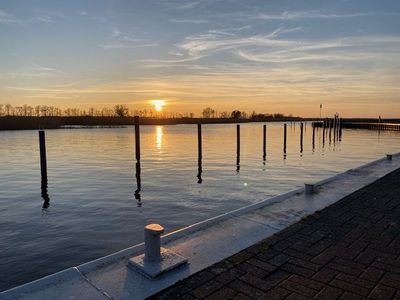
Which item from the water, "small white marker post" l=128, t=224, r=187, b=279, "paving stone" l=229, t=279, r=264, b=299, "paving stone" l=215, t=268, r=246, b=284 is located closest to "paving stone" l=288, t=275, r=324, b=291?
"paving stone" l=229, t=279, r=264, b=299

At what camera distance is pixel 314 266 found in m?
4.94

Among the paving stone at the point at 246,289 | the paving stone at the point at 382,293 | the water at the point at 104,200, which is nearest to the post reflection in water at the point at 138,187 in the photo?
the water at the point at 104,200

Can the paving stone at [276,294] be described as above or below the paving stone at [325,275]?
below

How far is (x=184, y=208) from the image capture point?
1183 centimetres

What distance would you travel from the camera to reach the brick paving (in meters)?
4.21

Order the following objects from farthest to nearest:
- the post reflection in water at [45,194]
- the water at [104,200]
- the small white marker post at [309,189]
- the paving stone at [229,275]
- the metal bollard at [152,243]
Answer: the post reflection in water at [45,194] → the small white marker post at [309,189] → the water at [104,200] → the metal bollard at [152,243] → the paving stone at [229,275]

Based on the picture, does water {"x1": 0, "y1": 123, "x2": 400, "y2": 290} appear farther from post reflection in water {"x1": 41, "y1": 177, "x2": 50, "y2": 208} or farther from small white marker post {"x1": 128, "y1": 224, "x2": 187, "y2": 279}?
small white marker post {"x1": 128, "y1": 224, "x2": 187, "y2": 279}

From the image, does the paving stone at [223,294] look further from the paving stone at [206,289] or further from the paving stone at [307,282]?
the paving stone at [307,282]

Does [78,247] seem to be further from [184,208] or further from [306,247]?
[306,247]

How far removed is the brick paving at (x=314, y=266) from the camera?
4.21 meters

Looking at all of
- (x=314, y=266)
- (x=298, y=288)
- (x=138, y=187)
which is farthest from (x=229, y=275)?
(x=138, y=187)

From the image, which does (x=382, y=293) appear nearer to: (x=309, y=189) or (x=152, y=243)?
(x=152, y=243)

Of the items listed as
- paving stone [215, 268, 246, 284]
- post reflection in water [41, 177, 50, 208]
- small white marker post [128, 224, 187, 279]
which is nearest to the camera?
paving stone [215, 268, 246, 284]

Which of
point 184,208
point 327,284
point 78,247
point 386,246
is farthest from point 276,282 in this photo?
point 184,208
